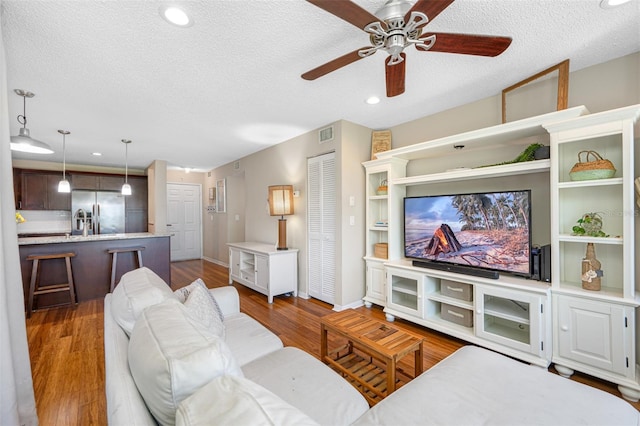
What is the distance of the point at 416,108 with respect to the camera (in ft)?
10.2

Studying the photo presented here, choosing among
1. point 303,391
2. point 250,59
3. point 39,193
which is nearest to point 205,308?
point 303,391

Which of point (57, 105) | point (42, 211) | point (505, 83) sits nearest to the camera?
point (505, 83)

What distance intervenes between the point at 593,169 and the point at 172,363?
2832mm

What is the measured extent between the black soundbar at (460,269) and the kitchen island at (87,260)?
4133 mm

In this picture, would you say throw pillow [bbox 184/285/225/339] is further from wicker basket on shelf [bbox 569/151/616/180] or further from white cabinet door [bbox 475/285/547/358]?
wicker basket on shelf [bbox 569/151/616/180]

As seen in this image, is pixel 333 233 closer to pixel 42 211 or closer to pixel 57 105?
pixel 57 105

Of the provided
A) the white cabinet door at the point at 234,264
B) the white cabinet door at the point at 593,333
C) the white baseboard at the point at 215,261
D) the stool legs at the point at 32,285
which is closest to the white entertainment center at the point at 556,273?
the white cabinet door at the point at 593,333

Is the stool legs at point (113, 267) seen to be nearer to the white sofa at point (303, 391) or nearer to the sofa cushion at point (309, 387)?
the white sofa at point (303, 391)

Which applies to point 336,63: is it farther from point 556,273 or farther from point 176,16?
point 556,273

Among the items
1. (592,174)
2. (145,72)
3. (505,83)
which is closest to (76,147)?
(145,72)

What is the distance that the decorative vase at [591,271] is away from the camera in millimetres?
2045

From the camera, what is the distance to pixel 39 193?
5473 mm

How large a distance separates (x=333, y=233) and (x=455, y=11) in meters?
2.58

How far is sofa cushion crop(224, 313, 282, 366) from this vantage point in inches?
65.0
